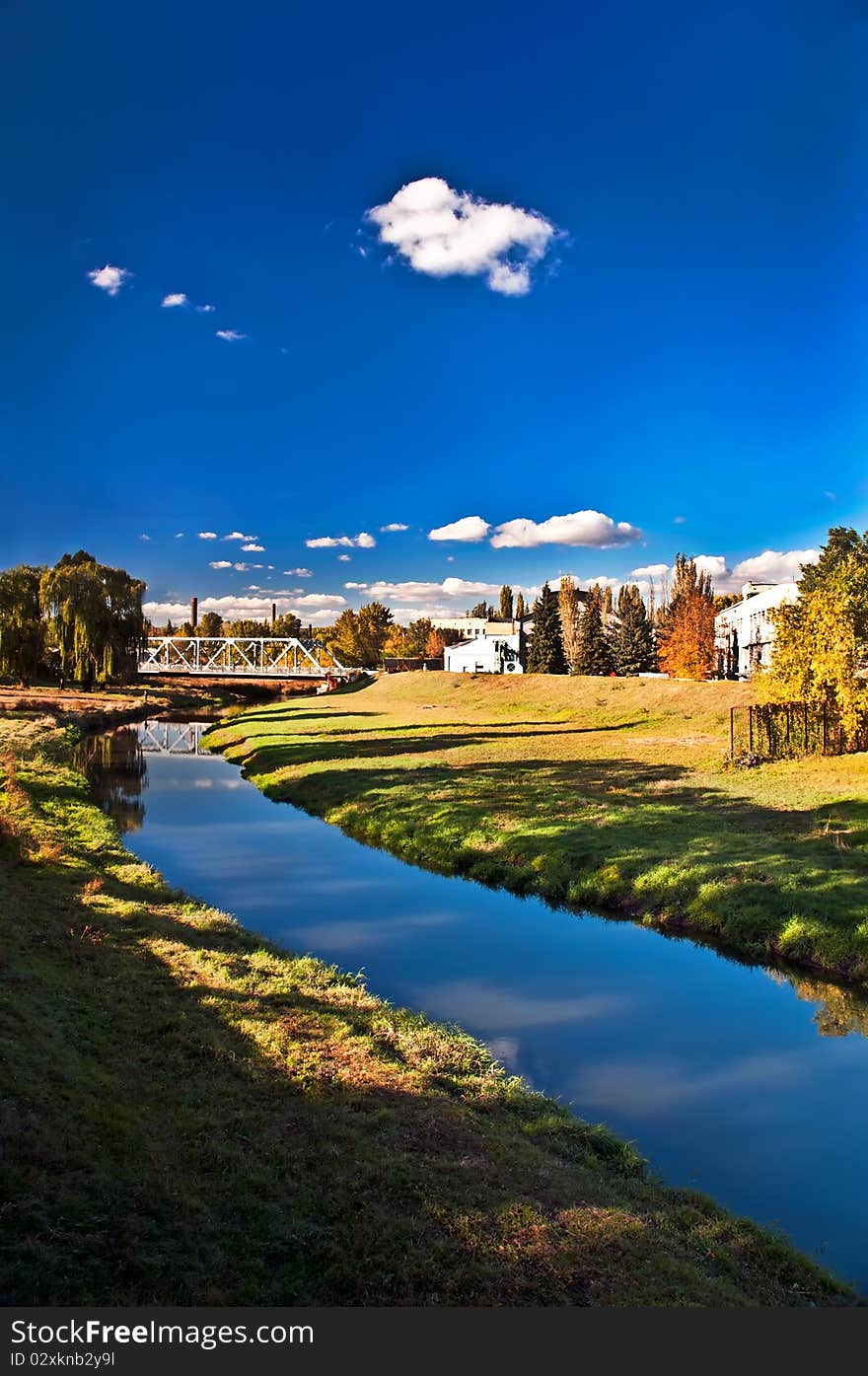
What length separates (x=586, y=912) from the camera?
1850 centimetres

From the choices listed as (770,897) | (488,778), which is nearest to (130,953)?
(770,897)

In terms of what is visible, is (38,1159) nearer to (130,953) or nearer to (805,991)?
(130,953)

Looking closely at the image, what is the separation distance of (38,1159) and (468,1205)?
11.6 ft

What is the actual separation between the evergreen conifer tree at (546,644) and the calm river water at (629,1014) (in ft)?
261

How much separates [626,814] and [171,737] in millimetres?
44021

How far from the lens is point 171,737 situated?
60250 mm

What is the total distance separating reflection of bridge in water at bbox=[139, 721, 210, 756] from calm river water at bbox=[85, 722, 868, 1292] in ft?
94.8

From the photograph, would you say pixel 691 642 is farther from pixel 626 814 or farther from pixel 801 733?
pixel 626 814

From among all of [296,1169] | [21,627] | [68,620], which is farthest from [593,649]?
[296,1169]

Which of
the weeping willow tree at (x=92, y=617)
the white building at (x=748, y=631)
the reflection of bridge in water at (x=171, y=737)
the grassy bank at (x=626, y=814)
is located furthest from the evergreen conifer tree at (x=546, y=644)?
the weeping willow tree at (x=92, y=617)

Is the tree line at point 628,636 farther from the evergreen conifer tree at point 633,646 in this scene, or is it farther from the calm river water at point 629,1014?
the calm river water at point 629,1014

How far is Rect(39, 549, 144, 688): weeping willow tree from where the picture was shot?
65625mm

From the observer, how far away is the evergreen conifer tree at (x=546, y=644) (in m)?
101

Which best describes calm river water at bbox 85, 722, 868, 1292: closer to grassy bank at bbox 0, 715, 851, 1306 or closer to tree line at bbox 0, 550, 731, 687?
grassy bank at bbox 0, 715, 851, 1306
